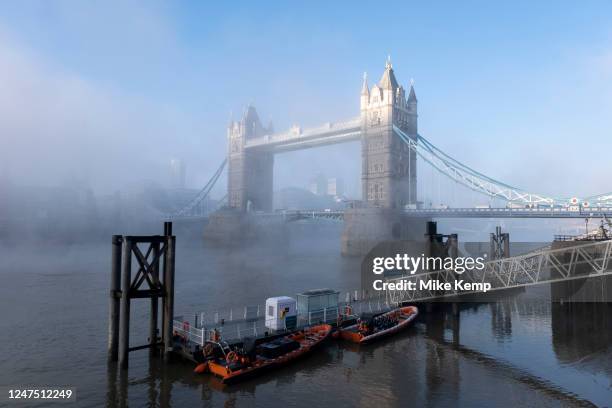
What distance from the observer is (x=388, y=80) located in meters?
101

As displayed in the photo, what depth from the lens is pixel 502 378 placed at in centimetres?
2272

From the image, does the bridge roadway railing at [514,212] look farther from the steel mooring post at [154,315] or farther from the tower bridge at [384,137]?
the steel mooring post at [154,315]

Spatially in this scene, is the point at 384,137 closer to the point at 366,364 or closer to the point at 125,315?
the point at 366,364

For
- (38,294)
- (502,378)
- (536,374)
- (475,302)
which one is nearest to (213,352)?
(502,378)

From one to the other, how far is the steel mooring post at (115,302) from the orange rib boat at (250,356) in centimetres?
475

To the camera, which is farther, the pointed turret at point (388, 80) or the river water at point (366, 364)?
the pointed turret at point (388, 80)

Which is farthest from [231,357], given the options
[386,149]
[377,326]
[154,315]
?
[386,149]

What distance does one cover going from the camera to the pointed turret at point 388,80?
101 meters

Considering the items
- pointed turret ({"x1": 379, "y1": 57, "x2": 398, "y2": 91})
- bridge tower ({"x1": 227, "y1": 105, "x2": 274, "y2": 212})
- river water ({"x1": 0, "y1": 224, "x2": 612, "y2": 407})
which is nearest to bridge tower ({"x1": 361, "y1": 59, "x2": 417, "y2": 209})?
pointed turret ({"x1": 379, "y1": 57, "x2": 398, "y2": 91})

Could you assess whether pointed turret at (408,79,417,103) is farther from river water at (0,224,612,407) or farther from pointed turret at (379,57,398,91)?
river water at (0,224,612,407)

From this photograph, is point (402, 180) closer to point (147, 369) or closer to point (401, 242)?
point (401, 242)

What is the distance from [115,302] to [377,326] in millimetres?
16256

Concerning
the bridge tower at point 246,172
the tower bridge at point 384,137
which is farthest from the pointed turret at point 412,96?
the bridge tower at point 246,172

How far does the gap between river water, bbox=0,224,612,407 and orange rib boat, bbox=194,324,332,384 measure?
498 millimetres
